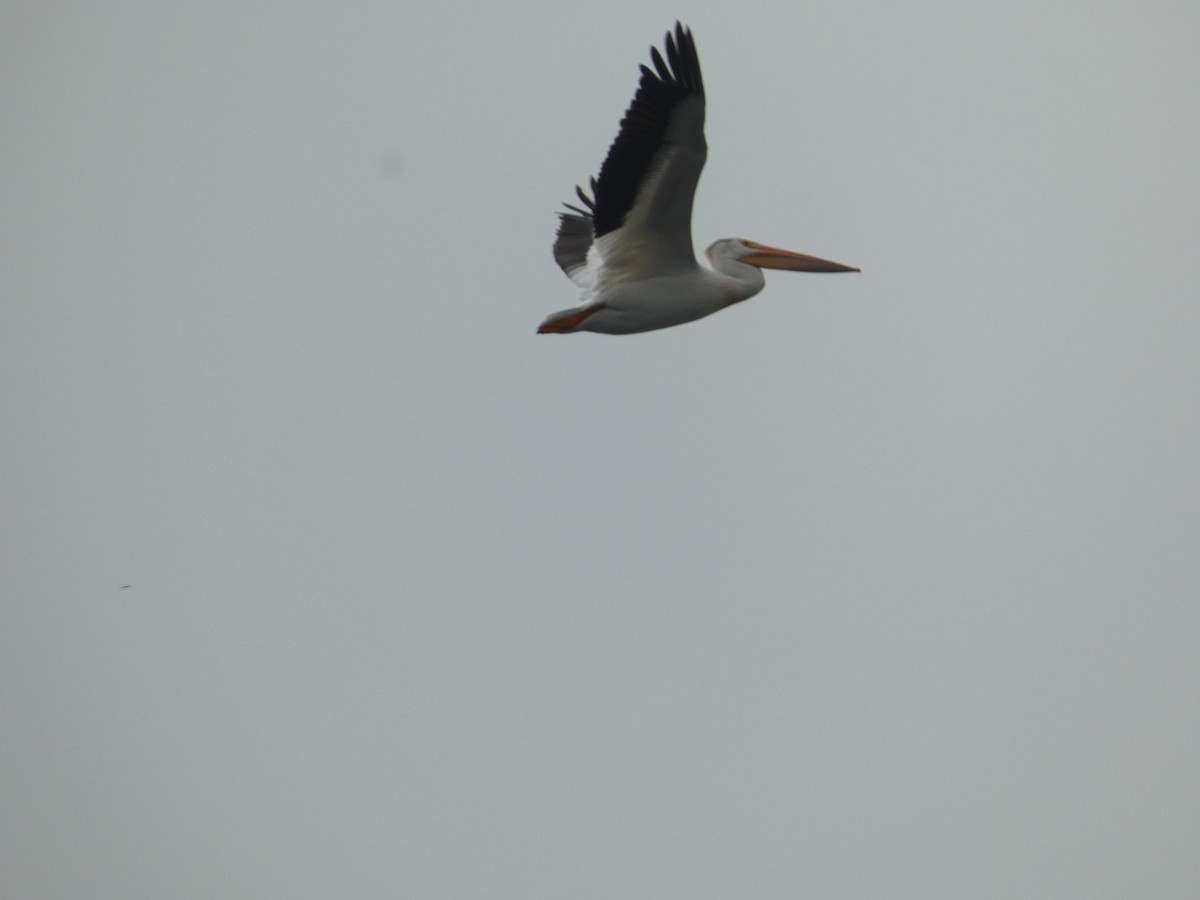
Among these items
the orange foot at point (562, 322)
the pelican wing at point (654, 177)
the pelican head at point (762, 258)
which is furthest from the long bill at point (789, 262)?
the orange foot at point (562, 322)

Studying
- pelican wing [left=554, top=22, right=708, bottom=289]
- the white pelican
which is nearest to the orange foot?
the white pelican

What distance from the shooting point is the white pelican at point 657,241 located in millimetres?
9188

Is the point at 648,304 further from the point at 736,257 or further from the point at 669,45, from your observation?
the point at 669,45

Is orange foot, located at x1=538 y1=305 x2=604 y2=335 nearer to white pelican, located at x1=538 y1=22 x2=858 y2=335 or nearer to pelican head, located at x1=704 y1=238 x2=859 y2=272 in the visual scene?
white pelican, located at x1=538 y1=22 x2=858 y2=335

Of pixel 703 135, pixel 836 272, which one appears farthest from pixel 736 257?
pixel 703 135

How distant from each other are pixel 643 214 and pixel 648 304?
0.63 metres

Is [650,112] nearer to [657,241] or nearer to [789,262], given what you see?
[657,241]

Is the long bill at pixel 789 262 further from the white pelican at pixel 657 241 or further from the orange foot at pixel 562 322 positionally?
the orange foot at pixel 562 322

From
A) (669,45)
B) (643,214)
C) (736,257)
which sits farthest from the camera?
(736,257)

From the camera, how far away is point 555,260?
11.8 metres

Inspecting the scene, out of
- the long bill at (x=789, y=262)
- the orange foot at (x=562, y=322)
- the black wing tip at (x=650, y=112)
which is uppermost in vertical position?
the black wing tip at (x=650, y=112)

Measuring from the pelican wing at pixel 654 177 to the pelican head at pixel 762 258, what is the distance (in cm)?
82

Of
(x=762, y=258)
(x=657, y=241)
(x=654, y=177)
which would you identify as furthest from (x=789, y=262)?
(x=654, y=177)

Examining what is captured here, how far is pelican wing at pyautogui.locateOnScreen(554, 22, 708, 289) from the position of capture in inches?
359
